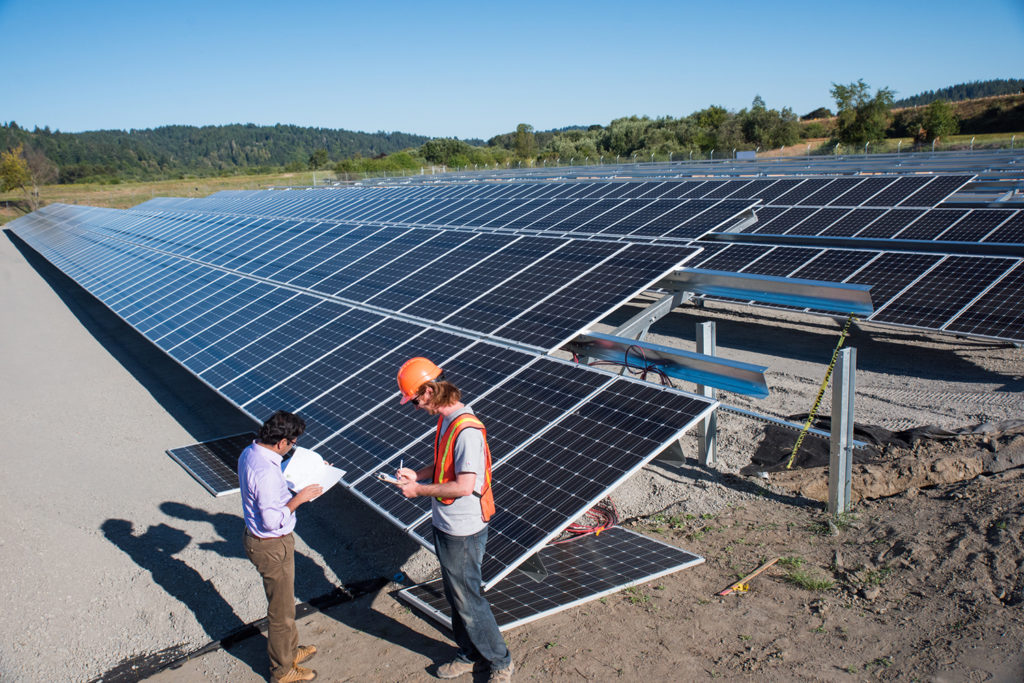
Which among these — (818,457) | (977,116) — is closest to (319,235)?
(818,457)

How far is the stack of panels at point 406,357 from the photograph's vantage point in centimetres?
553

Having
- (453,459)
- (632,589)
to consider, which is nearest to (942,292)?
(632,589)

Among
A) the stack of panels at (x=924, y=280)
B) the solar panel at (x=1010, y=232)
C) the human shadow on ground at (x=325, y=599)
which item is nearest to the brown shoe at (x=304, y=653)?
the human shadow on ground at (x=325, y=599)

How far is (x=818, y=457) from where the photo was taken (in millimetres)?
9000

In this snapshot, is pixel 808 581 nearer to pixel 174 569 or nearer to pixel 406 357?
pixel 406 357

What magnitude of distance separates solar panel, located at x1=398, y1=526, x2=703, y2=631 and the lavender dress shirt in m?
1.73

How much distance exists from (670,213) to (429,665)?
15402 mm

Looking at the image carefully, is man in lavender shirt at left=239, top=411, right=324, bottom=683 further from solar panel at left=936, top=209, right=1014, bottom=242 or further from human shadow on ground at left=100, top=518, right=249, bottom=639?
solar panel at left=936, top=209, right=1014, bottom=242

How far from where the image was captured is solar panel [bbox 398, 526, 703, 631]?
19.9 ft

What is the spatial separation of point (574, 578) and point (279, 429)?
317cm

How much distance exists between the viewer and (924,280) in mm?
14359

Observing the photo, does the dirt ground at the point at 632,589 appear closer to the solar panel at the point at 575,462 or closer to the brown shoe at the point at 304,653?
the brown shoe at the point at 304,653

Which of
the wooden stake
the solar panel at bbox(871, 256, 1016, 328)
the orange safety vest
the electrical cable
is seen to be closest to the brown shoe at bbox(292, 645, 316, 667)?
the orange safety vest

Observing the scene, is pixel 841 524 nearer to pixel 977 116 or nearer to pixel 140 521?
pixel 140 521
